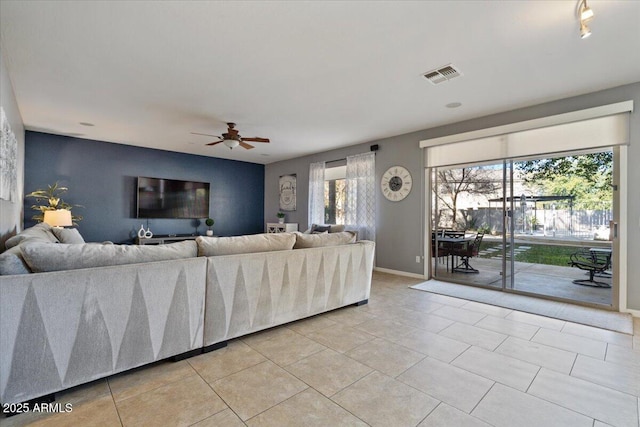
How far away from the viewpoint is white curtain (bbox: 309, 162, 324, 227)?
6660 mm

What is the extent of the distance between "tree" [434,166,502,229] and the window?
2031mm

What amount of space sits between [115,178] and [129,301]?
5.29 meters

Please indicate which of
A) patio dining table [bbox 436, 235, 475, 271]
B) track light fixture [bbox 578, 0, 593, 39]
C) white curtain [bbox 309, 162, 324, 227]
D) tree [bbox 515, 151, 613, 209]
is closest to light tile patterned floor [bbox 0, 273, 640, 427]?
tree [bbox 515, 151, 613, 209]

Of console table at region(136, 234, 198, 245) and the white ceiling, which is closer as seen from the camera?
the white ceiling

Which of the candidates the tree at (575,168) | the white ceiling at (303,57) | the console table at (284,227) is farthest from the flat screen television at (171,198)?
the tree at (575,168)

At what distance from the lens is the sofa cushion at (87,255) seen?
1.67 m

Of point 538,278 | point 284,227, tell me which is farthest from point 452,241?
point 284,227

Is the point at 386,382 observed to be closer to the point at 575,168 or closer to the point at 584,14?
the point at 584,14

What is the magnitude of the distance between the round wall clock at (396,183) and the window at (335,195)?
1032mm

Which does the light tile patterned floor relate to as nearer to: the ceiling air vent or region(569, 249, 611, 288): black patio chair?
region(569, 249, 611, 288): black patio chair

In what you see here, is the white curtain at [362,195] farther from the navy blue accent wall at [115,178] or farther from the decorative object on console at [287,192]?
the navy blue accent wall at [115,178]

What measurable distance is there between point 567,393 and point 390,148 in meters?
4.28

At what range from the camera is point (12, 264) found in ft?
5.20

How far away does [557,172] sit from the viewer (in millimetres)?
3781
